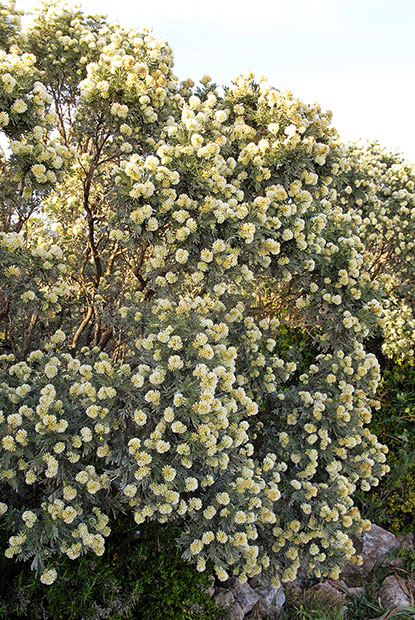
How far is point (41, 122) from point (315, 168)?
92.3 inches

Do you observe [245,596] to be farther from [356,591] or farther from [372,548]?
[372,548]

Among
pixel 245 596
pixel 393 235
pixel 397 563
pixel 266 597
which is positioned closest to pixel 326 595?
pixel 266 597

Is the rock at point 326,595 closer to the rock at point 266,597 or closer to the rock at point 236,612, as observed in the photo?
the rock at point 266,597

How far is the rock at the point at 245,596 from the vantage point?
4.54 meters

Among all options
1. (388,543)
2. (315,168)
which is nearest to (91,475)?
(315,168)

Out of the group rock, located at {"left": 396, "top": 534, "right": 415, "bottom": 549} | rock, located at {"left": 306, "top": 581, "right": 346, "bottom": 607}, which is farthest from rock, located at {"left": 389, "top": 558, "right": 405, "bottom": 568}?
rock, located at {"left": 306, "top": 581, "right": 346, "bottom": 607}

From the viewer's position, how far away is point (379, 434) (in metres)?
7.06

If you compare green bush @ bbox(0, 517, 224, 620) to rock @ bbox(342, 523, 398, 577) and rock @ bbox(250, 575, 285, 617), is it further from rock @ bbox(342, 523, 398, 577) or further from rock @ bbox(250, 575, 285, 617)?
rock @ bbox(342, 523, 398, 577)

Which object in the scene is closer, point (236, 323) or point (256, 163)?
point (256, 163)

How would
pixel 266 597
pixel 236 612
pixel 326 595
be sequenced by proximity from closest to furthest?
1. pixel 236 612
2. pixel 266 597
3. pixel 326 595

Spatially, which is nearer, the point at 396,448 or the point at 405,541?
the point at 405,541

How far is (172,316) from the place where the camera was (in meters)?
3.69

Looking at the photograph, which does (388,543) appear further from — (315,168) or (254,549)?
(315,168)

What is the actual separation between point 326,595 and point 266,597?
27.4 inches
